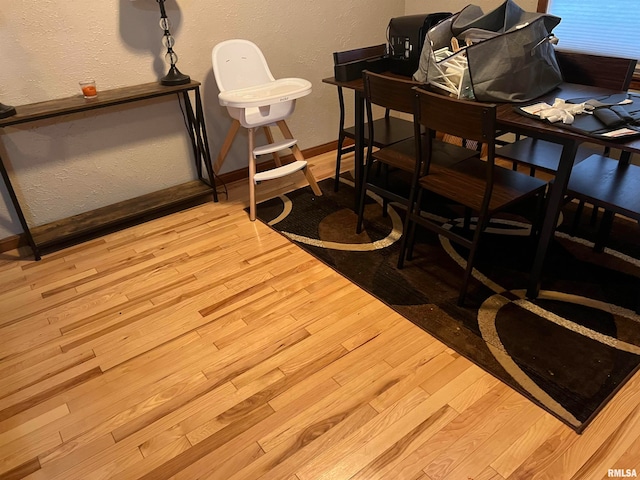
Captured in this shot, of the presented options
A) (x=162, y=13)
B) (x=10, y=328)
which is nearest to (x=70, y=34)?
(x=162, y=13)

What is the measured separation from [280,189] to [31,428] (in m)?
2.01

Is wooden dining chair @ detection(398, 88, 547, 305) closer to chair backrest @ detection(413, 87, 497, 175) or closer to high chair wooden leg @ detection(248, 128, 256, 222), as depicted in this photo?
chair backrest @ detection(413, 87, 497, 175)

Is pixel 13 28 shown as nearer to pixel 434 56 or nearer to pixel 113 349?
pixel 113 349

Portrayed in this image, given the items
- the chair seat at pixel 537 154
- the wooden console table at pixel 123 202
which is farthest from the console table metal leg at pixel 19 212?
the chair seat at pixel 537 154

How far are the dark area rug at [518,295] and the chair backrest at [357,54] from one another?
34.4 inches

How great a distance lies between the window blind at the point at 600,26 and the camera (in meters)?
2.64

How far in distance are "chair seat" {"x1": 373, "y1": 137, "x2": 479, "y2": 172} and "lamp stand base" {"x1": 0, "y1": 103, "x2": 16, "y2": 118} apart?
5.96 ft

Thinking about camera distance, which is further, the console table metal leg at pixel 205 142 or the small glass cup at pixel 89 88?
the console table metal leg at pixel 205 142

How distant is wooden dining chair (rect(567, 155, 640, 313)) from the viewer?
71.0 inches

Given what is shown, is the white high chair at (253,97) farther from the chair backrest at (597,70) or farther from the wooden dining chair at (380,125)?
the chair backrest at (597,70)

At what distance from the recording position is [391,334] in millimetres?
1868

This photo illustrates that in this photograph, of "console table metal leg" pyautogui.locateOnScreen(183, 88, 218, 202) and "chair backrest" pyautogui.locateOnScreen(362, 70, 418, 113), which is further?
"console table metal leg" pyautogui.locateOnScreen(183, 88, 218, 202)

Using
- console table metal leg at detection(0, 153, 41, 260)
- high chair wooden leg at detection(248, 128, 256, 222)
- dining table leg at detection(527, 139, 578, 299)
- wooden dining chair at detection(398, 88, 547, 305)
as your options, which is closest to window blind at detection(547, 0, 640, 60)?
wooden dining chair at detection(398, 88, 547, 305)

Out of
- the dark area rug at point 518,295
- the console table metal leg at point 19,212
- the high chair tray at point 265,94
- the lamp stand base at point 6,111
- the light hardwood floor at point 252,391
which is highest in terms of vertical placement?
the lamp stand base at point 6,111
